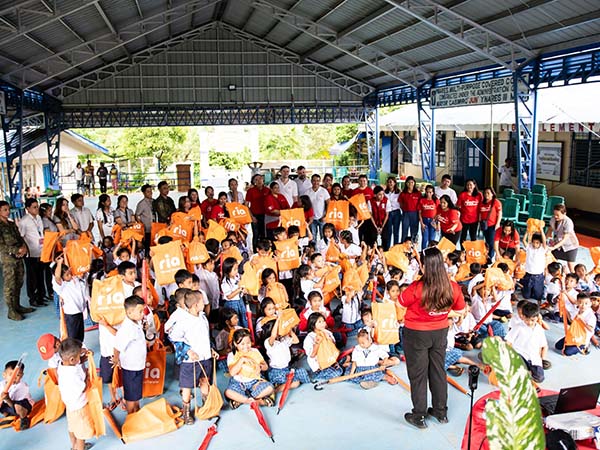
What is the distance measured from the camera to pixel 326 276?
21.1 feet

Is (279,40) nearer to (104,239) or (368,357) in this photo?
(104,239)

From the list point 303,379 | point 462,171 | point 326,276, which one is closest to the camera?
point 303,379

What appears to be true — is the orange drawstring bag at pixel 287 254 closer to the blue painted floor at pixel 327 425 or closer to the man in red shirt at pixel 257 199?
the blue painted floor at pixel 327 425

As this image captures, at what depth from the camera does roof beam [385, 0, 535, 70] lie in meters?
11.8

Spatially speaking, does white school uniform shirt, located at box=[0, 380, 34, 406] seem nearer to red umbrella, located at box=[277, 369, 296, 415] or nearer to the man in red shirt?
red umbrella, located at box=[277, 369, 296, 415]

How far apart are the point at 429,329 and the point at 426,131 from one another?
52.6 ft

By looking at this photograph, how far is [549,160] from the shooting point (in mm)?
16047

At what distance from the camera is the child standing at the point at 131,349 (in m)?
4.42

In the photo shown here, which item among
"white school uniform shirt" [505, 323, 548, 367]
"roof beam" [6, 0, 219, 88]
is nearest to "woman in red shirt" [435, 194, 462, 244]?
"white school uniform shirt" [505, 323, 548, 367]

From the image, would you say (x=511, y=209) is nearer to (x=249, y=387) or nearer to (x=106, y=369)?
(x=249, y=387)

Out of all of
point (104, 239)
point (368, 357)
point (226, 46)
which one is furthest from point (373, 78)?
point (368, 357)

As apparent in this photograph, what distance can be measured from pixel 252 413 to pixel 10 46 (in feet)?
38.3

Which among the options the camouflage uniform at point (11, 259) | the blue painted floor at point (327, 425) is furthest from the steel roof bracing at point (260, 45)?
the blue painted floor at point (327, 425)

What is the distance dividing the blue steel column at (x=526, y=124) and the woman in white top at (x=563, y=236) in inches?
224
